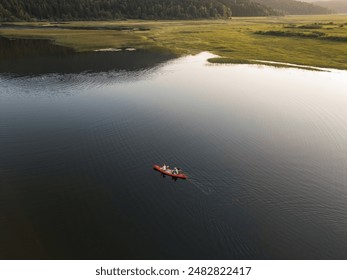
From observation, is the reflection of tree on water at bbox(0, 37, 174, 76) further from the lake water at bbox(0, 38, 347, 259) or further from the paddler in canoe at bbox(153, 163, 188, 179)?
the paddler in canoe at bbox(153, 163, 188, 179)

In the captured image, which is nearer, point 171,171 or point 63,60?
point 171,171

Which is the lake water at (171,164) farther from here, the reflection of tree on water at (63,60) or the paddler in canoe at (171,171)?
the reflection of tree on water at (63,60)

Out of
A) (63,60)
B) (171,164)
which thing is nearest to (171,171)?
(171,164)

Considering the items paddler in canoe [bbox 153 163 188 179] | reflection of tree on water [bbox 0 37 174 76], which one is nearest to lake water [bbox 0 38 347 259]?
paddler in canoe [bbox 153 163 188 179]

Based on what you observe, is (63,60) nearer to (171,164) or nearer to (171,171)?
(171,164)

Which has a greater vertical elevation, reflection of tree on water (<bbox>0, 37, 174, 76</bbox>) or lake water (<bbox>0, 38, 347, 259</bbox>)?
reflection of tree on water (<bbox>0, 37, 174, 76</bbox>)
